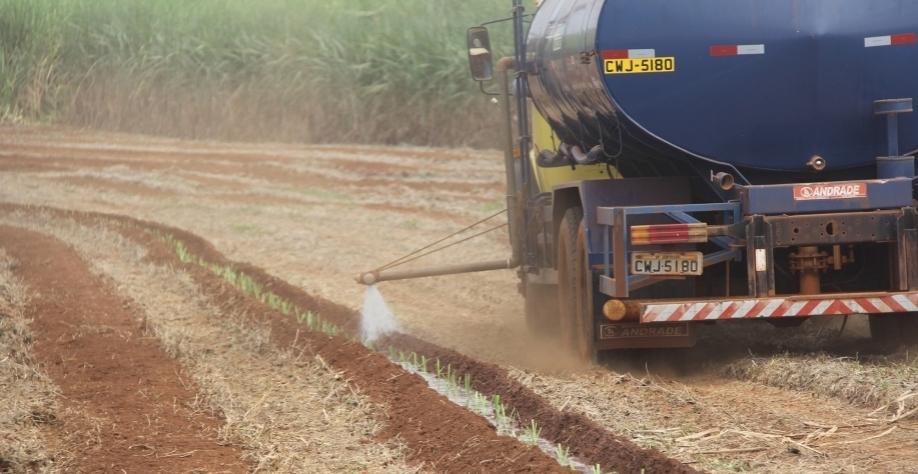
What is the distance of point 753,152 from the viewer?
945 cm

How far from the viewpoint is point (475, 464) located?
7.28 metres

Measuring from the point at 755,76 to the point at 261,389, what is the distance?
12.3ft

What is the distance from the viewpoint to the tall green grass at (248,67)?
34.6 meters

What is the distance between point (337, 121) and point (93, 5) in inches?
326

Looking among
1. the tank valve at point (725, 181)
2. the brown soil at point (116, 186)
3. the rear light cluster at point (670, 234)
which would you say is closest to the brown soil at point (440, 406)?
the rear light cluster at point (670, 234)

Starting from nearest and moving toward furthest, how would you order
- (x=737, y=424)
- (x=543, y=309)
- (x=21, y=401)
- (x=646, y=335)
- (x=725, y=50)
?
(x=737, y=424), (x=21, y=401), (x=725, y=50), (x=646, y=335), (x=543, y=309)

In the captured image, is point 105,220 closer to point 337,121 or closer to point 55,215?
point 55,215

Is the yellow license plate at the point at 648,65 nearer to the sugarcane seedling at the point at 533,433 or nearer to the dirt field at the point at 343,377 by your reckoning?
the dirt field at the point at 343,377

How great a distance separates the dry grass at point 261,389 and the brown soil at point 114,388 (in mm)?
158

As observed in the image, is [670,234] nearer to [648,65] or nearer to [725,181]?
[725,181]

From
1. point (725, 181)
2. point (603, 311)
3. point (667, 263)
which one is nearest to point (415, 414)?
point (603, 311)

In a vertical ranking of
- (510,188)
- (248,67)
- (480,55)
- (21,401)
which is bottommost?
(21,401)

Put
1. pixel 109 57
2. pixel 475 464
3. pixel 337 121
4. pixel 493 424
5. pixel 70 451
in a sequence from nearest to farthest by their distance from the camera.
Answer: pixel 475 464, pixel 70 451, pixel 493 424, pixel 337 121, pixel 109 57

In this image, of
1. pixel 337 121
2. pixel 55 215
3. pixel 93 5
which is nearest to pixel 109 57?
pixel 93 5
